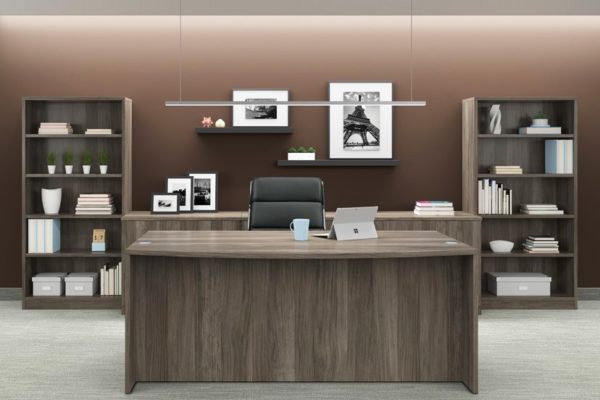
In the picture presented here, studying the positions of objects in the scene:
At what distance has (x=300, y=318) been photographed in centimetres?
434

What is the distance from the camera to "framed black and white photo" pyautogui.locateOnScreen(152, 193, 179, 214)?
6504mm

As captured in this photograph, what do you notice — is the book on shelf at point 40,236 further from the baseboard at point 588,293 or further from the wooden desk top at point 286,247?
the baseboard at point 588,293

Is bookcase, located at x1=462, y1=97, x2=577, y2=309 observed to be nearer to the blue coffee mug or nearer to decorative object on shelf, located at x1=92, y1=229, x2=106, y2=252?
the blue coffee mug

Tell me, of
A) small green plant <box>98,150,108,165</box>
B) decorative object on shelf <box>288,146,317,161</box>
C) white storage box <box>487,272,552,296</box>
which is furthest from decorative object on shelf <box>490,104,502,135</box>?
small green plant <box>98,150,108,165</box>

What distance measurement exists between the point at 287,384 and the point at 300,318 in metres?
0.37

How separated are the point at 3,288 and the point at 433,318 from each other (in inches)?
172

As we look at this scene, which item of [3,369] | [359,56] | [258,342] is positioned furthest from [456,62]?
[3,369]

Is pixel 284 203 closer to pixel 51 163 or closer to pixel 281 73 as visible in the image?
pixel 281 73

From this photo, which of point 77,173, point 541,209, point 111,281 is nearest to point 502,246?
A: point 541,209

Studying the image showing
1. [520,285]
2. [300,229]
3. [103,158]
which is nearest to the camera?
[300,229]

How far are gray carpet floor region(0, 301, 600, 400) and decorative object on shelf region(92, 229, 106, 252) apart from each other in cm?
64

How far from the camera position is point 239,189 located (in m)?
6.96
